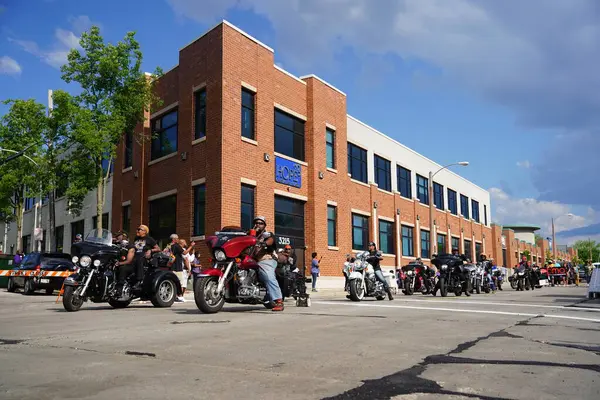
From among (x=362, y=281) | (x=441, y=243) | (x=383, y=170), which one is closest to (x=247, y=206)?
(x=362, y=281)

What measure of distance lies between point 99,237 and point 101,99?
46.1ft

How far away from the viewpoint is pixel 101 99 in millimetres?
24172

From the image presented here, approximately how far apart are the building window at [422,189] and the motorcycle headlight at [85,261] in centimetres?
3573

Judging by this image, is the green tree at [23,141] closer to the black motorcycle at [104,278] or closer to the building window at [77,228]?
the building window at [77,228]

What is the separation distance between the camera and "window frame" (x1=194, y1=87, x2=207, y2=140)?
24678 mm

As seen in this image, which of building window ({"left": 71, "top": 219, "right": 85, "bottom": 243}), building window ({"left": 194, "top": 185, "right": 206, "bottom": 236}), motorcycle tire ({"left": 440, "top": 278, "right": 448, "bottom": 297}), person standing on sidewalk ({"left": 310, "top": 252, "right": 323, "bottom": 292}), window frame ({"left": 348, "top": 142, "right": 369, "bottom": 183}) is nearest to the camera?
motorcycle tire ({"left": 440, "top": 278, "right": 448, "bottom": 297})

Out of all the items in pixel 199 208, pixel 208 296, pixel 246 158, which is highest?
pixel 246 158

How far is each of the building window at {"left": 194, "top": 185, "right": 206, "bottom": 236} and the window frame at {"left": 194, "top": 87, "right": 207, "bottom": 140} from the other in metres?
2.37

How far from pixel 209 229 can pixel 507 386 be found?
1937cm

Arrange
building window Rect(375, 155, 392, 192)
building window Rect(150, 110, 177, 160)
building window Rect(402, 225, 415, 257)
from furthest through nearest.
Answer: building window Rect(402, 225, 415, 257) → building window Rect(375, 155, 392, 192) → building window Rect(150, 110, 177, 160)

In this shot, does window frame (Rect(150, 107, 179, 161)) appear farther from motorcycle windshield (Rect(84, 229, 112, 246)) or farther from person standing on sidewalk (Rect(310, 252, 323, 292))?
motorcycle windshield (Rect(84, 229, 112, 246))

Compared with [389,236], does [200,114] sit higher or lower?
higher

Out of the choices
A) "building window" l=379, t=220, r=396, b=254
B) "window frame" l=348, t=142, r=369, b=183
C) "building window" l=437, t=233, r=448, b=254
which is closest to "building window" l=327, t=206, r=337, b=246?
"window frame" l=348, t=142, r=369, b=183

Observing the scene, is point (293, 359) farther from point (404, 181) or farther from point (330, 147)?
point (404, 181)
